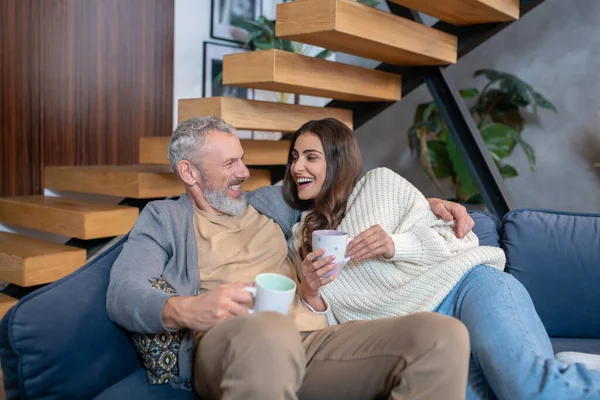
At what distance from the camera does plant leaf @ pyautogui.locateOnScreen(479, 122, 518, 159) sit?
13.9 feet

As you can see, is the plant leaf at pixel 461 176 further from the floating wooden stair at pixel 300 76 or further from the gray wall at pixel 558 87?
the floating wooden stair at pixel 300 76

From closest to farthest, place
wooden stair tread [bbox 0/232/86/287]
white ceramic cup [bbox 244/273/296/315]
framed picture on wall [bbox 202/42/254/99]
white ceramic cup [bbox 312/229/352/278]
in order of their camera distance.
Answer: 1. white ceramic cup [bbox 244/273/296/315]
2. white ceramic cup [bbox 312/229/352/278]
3. wooden stair tread [bbox 0/232/86/287]
4. framed picture on wall [bbox 202/42/254/99]

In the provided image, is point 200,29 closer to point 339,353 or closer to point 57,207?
point 57,207

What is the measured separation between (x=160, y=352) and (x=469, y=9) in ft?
8.27

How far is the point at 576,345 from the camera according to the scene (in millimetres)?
2002

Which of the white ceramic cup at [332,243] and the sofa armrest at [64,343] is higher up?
the white ceramic cup at [332,243]

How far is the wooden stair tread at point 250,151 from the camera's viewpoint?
10.8 feet

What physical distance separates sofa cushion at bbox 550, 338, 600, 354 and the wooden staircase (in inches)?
62.4

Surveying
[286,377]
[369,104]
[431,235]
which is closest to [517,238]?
[431,235]

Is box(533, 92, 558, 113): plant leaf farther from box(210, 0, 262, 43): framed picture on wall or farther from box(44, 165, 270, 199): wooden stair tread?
box(210, 0, 262, 43): framed picture on wall

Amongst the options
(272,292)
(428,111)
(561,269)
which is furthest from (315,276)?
(428,111)

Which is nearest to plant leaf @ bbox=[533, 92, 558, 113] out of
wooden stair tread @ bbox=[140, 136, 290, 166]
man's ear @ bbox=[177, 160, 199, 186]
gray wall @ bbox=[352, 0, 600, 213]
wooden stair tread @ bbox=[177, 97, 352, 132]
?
gray wall @ bbox=[352, 0, 600, 213]

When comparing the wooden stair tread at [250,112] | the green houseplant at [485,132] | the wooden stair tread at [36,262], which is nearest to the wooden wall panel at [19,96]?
the wooden stair tread at [36,262]

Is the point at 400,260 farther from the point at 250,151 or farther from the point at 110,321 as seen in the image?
the point at 250,151
